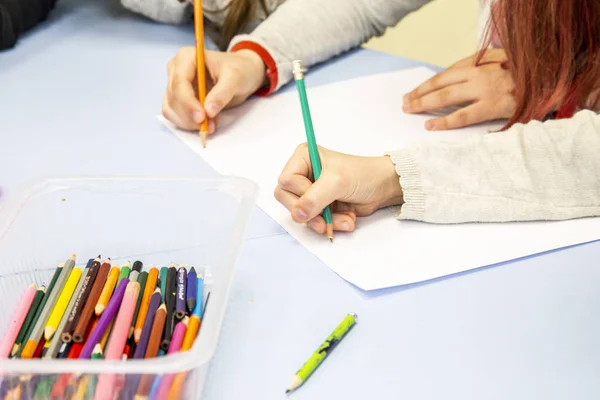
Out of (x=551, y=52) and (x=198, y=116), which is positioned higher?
(x=551, y=52)

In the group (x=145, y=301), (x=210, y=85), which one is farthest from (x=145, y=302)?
(x=210, y=85)

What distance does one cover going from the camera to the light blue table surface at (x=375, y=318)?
16.2 inches

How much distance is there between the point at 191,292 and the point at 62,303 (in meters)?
0.08

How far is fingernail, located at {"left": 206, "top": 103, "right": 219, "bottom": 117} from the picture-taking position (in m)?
0.70

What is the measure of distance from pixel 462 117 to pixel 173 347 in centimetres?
47

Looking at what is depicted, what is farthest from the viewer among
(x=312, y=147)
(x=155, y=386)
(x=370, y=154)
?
(x=370, y=154)

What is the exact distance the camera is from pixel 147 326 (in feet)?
1.30

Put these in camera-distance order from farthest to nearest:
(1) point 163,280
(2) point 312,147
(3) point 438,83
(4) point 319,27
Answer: (4) point 319,27 → (3) point 438,83 → (2) point 312,147 → (1) point 163,280

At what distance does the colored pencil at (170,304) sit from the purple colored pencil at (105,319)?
3 centimetres

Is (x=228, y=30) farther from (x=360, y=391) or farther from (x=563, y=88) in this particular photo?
(x=360, y=391)

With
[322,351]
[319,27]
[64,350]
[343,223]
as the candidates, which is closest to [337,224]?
[343,223]

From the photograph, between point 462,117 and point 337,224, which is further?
point 462,117

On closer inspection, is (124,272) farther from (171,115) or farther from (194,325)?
(171,115)

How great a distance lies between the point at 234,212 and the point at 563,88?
407mm
